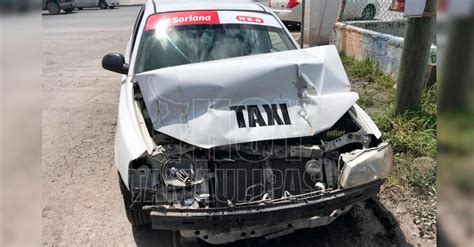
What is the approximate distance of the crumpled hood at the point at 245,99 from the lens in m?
2.74

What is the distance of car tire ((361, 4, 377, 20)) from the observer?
10500mm

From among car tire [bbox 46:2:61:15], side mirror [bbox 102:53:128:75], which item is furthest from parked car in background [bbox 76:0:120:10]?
side mirror [bbox 102:53:128:75]

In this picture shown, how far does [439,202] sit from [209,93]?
2269 mm

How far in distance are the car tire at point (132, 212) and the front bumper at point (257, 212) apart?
Result: 0.43m

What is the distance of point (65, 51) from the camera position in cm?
1120

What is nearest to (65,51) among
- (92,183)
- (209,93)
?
(92,183)

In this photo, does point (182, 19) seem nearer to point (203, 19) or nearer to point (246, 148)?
point (203, 19)

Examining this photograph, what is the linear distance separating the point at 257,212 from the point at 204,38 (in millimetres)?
1946

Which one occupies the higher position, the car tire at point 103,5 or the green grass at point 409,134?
the car tire at point 103,5

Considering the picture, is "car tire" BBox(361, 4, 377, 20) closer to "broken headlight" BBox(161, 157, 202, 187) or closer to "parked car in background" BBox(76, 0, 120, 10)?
"broken headlight" BBox(161, 157, 202, 187)

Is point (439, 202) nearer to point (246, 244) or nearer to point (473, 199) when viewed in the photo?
point (473, 199)

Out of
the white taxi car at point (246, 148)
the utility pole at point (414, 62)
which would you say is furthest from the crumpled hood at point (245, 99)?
the utility pole at point (414, 62)

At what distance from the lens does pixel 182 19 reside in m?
4.04

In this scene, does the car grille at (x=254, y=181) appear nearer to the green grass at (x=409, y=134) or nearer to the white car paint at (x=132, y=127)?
the white car paint at (x=132, y=127)
